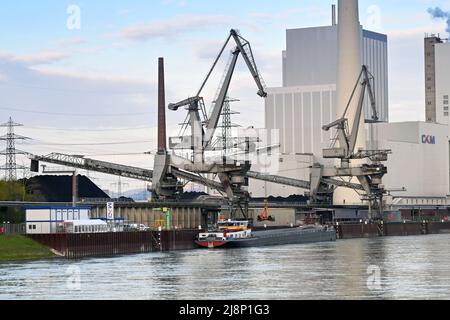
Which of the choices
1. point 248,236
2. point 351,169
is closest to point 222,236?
point 248,236

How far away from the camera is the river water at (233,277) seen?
5916 centimetres

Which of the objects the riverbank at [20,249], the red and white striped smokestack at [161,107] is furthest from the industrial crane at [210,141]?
the riverbank at [20,249]

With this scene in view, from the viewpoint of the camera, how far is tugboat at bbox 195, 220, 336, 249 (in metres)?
119

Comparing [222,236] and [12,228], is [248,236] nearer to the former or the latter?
[222,236]

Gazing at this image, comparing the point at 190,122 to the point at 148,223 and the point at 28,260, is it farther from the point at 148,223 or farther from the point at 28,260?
the point at 28,260

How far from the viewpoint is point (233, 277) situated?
71.6 m

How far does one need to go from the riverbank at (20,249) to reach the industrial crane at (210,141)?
A: 2220 inches

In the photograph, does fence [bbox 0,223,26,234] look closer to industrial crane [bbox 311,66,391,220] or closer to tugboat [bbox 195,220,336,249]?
tugboat [bbox 195,220,336,249]

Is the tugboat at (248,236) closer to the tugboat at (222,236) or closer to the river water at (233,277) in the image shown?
the tugboat at (222,236)

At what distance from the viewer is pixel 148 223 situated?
5541 inches

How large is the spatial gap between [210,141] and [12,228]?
202 feet
